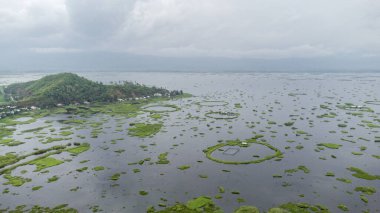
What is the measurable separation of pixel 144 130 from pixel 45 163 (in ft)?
166

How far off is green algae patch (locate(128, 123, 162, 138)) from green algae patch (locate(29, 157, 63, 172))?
130 ft

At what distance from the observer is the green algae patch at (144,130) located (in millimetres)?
131750

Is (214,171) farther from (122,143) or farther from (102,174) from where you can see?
(122,143)

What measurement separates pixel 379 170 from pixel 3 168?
394 feet

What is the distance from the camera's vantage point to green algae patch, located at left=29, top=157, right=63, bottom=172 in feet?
305

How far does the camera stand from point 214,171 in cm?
8750

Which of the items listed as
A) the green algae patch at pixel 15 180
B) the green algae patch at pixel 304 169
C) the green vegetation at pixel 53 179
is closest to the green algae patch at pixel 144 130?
the green vegetation at pixel 53 179

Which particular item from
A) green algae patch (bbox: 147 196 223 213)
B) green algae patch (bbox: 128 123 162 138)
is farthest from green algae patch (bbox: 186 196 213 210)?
green algae patch (bbox: 128 123 162 138)

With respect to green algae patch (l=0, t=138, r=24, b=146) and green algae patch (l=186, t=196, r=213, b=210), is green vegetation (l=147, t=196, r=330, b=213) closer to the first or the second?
green algae patch (l=186, t=196, r=213, b=210)

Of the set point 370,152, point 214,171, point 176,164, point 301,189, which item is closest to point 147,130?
point 176,164

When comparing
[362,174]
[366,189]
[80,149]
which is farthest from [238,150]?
[80,149]

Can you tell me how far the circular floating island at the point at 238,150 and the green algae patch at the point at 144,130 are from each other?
118 feet

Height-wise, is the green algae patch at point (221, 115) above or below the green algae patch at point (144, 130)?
above

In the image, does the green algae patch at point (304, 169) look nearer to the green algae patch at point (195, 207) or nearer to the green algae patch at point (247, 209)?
the green algae patch at point (247, 209)
